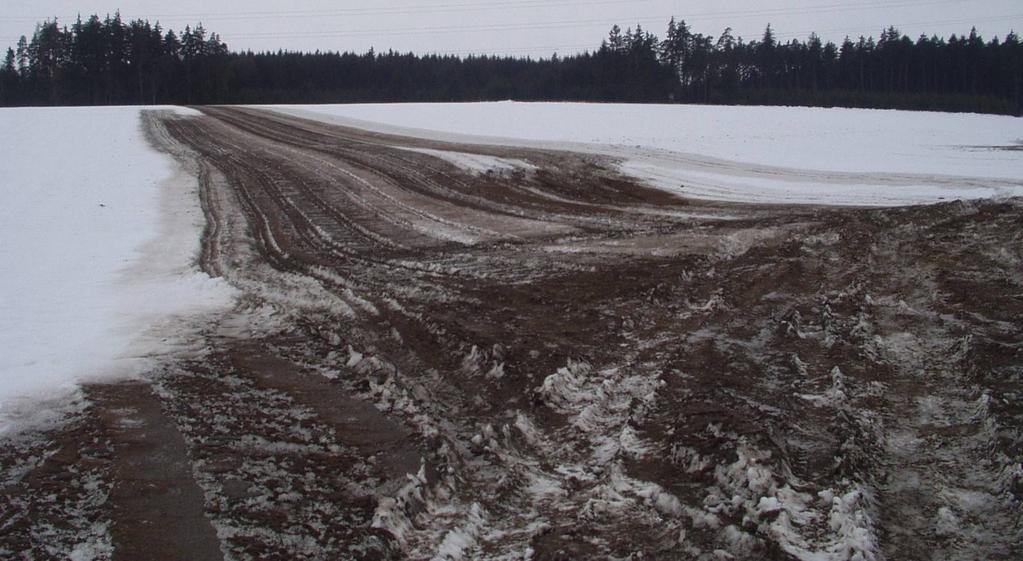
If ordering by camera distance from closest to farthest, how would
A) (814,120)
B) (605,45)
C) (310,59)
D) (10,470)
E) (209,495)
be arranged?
1. (209,495)
2. (10,470)
3. (814,120)
4. (605,45)
5. (310,59)

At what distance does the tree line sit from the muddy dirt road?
72.1m

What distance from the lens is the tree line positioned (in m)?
75.6

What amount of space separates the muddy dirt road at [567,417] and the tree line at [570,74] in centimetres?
7210

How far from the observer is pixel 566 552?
299 cm

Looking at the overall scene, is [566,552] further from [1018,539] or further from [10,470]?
[10,470]

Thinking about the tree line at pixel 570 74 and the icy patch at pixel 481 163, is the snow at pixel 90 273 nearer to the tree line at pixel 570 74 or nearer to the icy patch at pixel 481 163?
the icy patch at pixel 481 163

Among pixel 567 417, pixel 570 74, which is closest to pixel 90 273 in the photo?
pixel 567 417

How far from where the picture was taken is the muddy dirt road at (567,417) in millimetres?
3121

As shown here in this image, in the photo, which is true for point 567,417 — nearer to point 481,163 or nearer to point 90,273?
point 90,273

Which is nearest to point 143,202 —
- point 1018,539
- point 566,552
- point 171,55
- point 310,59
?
point 566,552

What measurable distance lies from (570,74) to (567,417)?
91089 mm

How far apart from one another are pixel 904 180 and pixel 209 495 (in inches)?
734

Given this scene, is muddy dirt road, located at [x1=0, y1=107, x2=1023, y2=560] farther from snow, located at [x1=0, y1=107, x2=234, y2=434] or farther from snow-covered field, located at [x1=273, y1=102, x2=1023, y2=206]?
snow-covered field, located at [x1=273, y1=102, x2=1023, y2=206]

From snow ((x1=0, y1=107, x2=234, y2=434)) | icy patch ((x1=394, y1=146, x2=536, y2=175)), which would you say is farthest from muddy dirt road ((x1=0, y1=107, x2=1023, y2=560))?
icy patch ((x1=394, y1=146, x2=536, y2=175))
